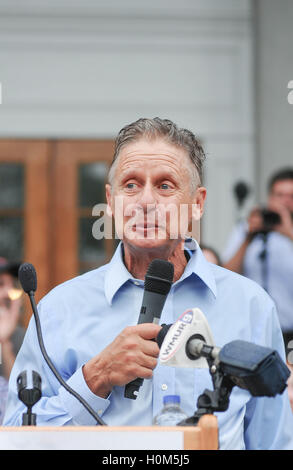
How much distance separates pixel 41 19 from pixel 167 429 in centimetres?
479

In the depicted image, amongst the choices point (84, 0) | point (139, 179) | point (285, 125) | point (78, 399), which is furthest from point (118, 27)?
point (78, 399)

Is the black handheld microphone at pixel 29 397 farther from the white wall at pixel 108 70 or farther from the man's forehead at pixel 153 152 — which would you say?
the white wall at pixel 108 70

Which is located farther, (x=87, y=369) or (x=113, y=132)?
(x=113, y=132)

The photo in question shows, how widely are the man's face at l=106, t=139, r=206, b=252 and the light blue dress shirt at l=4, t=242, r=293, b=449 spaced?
10 centimetres

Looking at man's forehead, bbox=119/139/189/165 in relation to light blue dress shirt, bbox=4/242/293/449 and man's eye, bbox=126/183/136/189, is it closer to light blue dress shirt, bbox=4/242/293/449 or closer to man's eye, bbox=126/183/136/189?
man's eye, bbox=126/183/136/189

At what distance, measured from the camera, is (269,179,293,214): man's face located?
161 inches

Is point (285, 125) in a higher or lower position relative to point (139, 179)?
higher

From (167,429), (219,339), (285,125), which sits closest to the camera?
(167,429)

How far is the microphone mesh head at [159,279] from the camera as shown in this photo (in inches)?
59.6

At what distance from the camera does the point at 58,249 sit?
5.70 metres

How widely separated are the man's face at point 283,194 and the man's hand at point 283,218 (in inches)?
0.6

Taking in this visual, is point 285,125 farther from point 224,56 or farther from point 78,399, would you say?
point 78,399

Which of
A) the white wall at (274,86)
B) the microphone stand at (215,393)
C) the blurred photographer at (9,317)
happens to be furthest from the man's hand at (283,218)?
the microphone stand at (215,393)

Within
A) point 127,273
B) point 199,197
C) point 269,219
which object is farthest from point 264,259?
point 127,273
